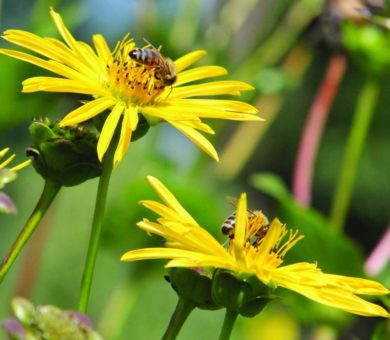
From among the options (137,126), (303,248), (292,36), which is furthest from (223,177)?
(137,126)

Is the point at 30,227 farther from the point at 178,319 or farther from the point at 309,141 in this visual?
the point at 309,141

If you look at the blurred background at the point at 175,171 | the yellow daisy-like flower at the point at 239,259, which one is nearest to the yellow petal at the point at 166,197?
the yellow daisy-like flower at the point at 239,259

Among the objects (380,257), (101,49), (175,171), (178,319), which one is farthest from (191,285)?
(175,171)

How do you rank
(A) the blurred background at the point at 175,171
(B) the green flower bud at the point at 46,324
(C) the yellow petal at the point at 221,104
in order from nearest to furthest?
1. (B) the green flower bud at the point at 46,324
2. (C) the yellow petal at the point at 221,104
3. (A) the blurred background at the point at 175,171

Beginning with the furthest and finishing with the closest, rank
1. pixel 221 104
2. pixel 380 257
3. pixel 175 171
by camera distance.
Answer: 1. pixel 175 171
2. pixel 380 257
3. pixel 221 104

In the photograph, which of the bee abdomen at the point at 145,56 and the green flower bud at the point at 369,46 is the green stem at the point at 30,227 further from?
the green flower bud at the point at 369,46

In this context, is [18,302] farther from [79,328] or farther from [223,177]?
[223,177]
